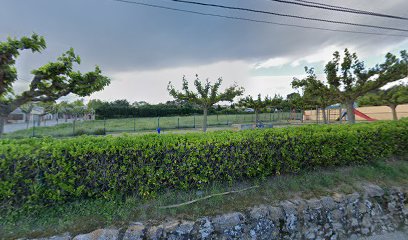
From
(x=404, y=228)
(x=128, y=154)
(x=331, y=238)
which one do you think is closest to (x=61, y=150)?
(x=128, y=154)

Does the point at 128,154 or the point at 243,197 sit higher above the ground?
the point at 128,154

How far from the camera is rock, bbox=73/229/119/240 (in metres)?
2.17

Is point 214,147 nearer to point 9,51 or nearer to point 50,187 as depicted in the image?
point 50,187

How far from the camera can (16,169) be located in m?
2.55

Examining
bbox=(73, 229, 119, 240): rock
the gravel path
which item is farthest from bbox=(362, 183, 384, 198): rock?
bbox=(73, 229, 119, 240): rock

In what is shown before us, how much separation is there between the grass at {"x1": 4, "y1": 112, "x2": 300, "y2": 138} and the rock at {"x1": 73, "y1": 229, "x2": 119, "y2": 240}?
1503 centimetres

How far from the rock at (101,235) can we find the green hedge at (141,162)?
62cm

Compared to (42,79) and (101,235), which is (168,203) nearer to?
(101,235)

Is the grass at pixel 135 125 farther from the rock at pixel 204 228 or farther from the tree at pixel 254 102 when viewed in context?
the rock at pixel 204 228

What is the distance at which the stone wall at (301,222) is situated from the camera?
234 cm

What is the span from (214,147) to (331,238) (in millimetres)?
2342

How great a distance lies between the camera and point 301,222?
9.15 ft

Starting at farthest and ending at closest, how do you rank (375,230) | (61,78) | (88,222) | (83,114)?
(83,114) < (61,78) < (375,230) < (88,222)

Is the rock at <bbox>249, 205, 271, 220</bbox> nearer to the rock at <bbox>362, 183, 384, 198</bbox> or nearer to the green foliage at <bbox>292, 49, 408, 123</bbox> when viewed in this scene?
the rock at <bbox>362, 183, 384, 198</bbox>
